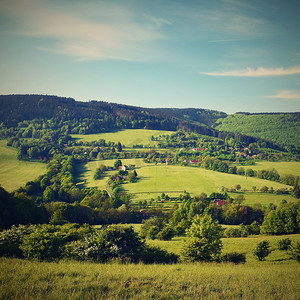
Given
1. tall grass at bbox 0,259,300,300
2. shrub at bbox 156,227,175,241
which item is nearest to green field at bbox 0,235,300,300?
tall grass at bbox 0,259,300,300

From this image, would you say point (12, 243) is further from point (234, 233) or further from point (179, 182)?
point (179, 182)

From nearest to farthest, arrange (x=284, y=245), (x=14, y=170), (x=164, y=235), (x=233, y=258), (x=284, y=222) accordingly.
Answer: (x=233, y=258)
(x=284, y=245)
(x=164, y=235)
(x=284, y=222)
(x=14, y=170)

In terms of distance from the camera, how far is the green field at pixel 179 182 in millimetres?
84812

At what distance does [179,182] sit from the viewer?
10106 cm

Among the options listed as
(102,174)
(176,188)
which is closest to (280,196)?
(176,188)

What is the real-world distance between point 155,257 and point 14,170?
105867 mm

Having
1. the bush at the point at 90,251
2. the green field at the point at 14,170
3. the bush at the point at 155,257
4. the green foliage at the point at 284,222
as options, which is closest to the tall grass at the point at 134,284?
the bush at the point at 90,251

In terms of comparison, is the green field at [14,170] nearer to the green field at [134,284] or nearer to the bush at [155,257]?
the bush at [155,257]


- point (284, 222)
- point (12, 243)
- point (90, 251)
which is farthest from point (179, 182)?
point (12, 243)

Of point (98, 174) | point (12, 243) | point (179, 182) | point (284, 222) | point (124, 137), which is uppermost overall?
point (124, 137)

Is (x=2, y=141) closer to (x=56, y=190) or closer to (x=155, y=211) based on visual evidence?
(x=56, y=190)

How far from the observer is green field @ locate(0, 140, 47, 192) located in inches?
3359

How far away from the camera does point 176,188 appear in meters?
93.3

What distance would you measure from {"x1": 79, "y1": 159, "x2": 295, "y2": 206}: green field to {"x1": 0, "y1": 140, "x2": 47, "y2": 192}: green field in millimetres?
23151
